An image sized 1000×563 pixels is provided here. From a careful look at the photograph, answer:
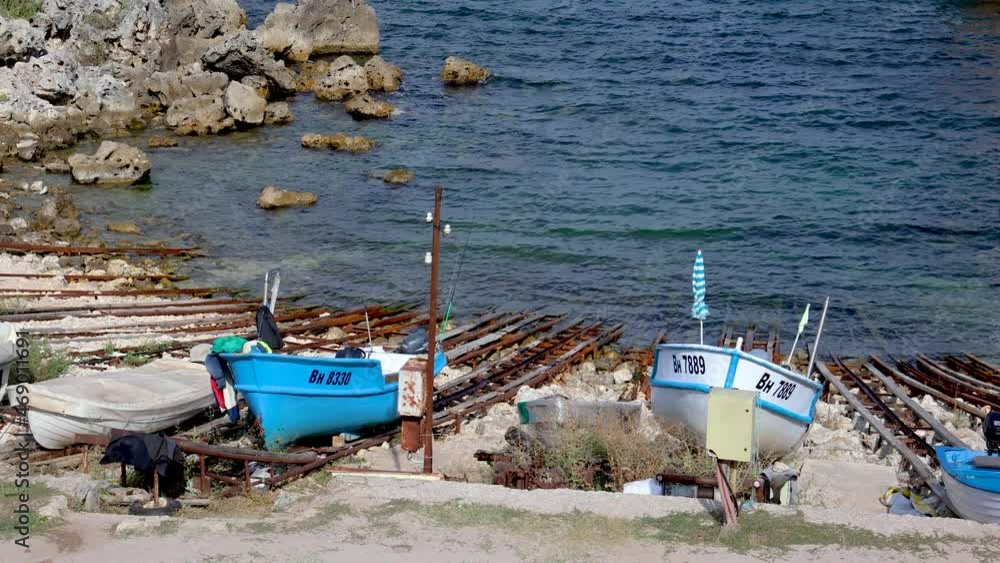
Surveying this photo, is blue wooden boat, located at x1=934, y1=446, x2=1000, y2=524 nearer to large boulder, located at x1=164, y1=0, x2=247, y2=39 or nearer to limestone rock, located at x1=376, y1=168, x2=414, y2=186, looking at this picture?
limestone rock, located at x1=376, y1=168, x2=414, y2=186

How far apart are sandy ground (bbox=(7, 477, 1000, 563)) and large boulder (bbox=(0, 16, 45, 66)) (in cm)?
2942

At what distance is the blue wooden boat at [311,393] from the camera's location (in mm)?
17547

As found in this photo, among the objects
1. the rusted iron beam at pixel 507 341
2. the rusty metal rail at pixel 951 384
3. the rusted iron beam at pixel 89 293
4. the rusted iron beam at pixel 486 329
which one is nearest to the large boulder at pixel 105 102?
the rusted iron beam at pixel 89 293

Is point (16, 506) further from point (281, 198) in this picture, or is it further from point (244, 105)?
point (244, 105)

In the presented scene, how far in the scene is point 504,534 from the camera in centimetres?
1316

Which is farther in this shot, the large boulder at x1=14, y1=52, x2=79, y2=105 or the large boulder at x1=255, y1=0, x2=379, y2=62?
the large boulder at x1=255, y1=0, x2=379, y2=62

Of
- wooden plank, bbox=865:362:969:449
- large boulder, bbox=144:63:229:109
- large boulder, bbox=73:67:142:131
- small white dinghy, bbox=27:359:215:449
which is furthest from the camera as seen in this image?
large boulder, bbox=144:63:229:109

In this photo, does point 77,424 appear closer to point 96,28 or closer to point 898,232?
point 898,232

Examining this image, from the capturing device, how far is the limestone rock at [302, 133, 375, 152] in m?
39.5

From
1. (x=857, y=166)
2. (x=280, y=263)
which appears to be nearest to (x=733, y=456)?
(x=280, y=263)

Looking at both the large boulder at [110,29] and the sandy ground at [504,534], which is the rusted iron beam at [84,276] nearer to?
the sandy ground at [504,534]

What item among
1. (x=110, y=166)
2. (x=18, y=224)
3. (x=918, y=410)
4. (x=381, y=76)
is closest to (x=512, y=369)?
(x=918, y=410)

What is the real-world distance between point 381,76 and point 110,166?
45.6 feet

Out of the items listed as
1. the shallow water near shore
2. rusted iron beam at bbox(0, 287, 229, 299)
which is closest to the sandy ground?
the shallow water near shore
